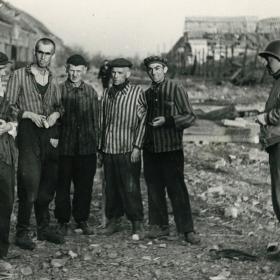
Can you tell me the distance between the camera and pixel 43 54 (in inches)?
199

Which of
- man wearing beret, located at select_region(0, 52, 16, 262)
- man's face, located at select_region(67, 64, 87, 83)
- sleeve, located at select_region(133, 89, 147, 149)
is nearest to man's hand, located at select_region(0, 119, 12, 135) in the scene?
man wearing beret, located at select_region(0, 52, 16, 262)

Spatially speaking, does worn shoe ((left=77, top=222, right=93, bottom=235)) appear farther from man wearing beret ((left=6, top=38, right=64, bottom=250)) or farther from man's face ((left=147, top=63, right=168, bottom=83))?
man's face ((left=147, top=63, right=168, bottom=83))

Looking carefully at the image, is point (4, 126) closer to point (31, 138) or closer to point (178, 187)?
point (31, 138)

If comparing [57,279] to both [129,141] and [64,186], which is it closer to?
[64,186]

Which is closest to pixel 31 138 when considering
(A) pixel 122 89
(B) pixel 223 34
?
(A) pixel 122 89

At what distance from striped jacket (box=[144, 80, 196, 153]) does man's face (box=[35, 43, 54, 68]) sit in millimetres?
1138

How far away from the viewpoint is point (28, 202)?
5125 millimetres

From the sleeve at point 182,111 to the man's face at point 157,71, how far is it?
0.70ft

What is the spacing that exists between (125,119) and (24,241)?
1638mm

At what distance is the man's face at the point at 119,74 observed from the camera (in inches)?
214

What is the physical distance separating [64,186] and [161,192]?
1.07 metres

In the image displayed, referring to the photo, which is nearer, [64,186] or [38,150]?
[38,150]

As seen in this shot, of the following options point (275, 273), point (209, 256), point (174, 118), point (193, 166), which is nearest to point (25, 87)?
point (174, 118)

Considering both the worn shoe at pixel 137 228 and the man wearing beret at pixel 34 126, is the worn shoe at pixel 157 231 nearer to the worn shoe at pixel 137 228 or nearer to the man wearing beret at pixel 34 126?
the worn shoe at pixel 137 228
